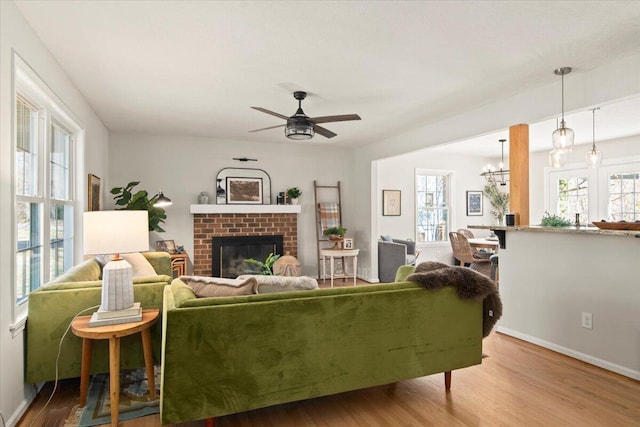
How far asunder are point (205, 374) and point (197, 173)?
4635 mm

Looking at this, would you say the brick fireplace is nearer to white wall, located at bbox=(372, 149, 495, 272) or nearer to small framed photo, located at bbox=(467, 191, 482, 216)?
white wall, located at bbox=(372, 149, 495, 272)

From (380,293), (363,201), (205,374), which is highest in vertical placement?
(363,201)

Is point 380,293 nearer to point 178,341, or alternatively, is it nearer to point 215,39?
point 178,341

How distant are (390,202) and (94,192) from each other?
483 centimetres

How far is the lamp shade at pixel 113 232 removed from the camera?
2.36 metres

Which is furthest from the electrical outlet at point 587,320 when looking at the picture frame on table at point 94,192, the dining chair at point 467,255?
the picture frame on table at point 94,192

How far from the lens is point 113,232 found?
241 centimetres

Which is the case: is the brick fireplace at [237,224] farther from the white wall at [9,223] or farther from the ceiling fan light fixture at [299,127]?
the white wall at [9,223]

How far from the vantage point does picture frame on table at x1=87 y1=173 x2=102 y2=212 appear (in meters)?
4.21

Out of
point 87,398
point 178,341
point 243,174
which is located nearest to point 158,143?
point 243,174

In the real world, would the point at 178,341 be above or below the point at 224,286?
below

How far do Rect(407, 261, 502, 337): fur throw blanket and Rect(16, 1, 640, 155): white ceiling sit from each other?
5.16 ft

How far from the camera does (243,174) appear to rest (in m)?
6.45

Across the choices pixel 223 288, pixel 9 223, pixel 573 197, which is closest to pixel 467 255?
pixel 573 197
